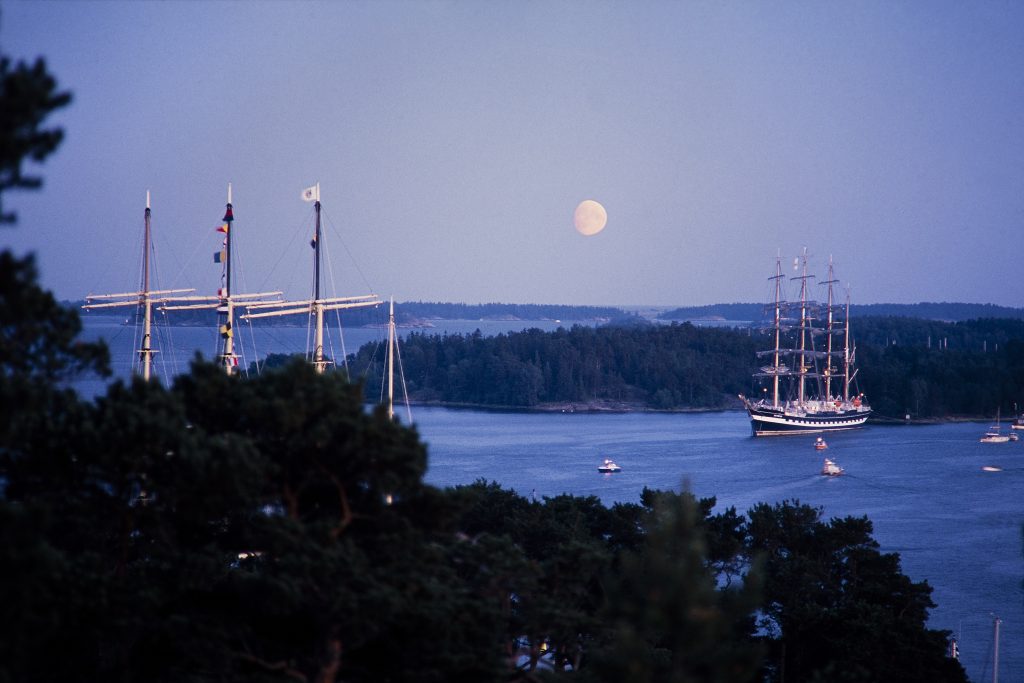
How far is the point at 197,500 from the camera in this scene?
5.90 m

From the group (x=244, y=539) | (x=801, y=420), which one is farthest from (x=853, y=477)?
(x=244, y=539)

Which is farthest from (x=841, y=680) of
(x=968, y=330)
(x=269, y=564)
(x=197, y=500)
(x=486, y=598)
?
(x=968, y=330)

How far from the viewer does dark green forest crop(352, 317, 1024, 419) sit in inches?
2233

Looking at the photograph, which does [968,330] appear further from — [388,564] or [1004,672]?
[388,564]

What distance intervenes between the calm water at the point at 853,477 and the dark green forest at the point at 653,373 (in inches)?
161

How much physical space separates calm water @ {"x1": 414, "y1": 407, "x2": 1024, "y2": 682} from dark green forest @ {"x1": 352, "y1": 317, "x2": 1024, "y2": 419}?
4099 mm

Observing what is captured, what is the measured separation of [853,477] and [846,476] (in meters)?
0.24

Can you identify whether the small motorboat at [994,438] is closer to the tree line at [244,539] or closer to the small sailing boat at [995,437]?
the small sailing boat at [995,437]

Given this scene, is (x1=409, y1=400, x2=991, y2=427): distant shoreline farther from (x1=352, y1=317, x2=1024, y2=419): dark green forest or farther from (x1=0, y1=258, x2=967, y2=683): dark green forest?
(x1=0, y1=258, x2=967, y2=683): dark green forest

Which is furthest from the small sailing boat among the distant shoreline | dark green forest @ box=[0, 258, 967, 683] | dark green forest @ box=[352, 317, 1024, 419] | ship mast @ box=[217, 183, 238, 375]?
dark green forest @ box=[0, 258, 967, 683]

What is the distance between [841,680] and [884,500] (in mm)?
25029

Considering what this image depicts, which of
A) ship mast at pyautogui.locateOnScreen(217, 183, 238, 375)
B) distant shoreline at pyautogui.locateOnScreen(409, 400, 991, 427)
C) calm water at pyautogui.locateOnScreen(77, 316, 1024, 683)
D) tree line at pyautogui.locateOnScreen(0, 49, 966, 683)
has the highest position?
ship mast at pyautogui.locateOnScreen(217, 183, 238, 375)

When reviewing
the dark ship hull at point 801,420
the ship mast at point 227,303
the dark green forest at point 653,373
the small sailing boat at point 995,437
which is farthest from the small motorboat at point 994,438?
the ship mast at point 227,303

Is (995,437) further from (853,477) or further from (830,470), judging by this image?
(830,470)
